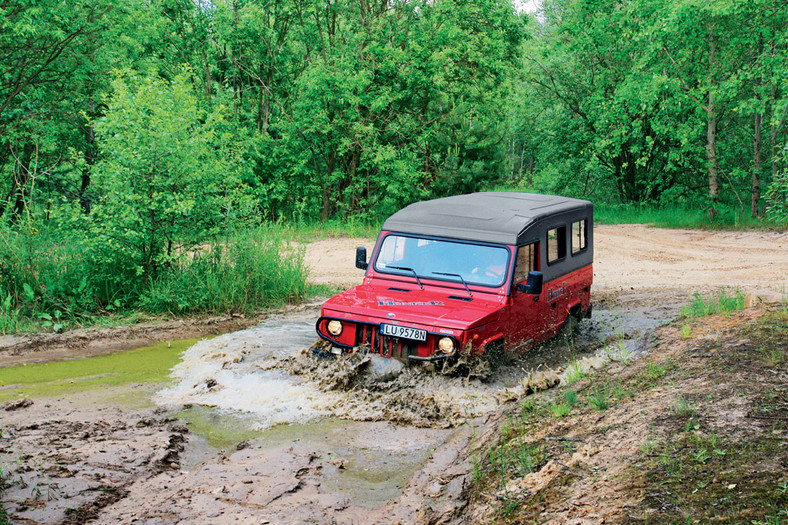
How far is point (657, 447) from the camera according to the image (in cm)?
427

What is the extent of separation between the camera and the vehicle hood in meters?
6.75

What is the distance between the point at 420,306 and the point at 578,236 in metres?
3.07

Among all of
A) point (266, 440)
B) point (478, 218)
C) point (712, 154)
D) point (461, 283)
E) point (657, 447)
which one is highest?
point (712, 154)

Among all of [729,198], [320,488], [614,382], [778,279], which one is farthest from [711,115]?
[320,488]

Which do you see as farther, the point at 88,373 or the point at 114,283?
the point at 114,283

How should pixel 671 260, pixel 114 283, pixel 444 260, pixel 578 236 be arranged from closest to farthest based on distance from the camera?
pixel 444 260
pixel 578 236
pixel 114 283
pixel 671 260

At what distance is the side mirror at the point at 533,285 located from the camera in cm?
714

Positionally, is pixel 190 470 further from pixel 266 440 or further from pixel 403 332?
pixel 403 332

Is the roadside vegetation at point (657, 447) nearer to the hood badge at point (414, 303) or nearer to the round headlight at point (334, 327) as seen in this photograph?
the hood badge at point (414, 303)

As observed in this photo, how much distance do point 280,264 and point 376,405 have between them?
580cm

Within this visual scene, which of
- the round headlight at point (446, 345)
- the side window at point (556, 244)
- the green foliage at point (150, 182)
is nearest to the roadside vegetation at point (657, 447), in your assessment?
the round headlight at point (446, 345)

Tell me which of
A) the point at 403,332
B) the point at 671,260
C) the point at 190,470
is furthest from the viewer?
the point at 671,260

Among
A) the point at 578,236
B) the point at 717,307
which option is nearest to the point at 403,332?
the point at 578,236

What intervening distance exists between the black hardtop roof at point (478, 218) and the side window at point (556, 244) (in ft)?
0.80
